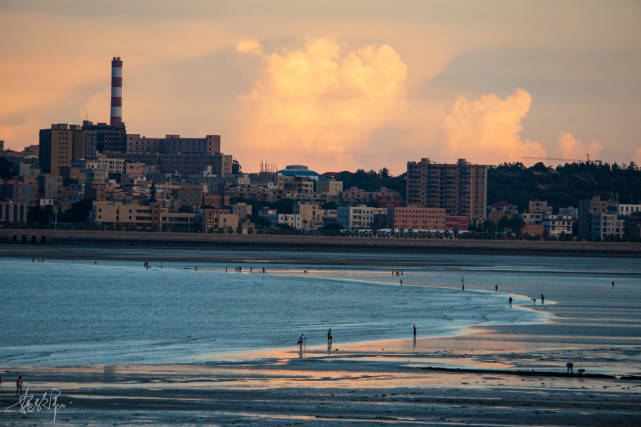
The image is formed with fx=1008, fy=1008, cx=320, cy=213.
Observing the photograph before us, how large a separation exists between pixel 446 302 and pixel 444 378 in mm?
34999

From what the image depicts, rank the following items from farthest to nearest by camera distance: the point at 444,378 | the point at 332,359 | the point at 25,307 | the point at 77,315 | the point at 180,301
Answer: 1. the point at 180,301
2. the point at 25,307
3. the point at 77,315
4. the point at 332,359
5. the point at 444,378

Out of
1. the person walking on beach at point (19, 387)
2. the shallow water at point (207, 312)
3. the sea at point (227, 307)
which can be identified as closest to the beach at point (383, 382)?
the person walking on beach at point (19, 387)

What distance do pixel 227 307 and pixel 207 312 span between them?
4.01m

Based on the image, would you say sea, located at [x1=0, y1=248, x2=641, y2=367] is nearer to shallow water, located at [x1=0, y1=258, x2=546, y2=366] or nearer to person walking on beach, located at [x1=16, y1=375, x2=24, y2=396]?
shallow water, located at [x1=0, y1=258, x2=546, y2=366]

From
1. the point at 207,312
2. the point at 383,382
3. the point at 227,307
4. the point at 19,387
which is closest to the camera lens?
the point at 19,387

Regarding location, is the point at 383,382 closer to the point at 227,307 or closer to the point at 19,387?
the point at 19,387

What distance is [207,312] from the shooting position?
2721 inches

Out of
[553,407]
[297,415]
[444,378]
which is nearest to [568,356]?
[444,378]

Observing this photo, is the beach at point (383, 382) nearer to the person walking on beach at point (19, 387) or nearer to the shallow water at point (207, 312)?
the person walking on beach at point (19, 387)

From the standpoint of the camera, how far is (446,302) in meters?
75.2

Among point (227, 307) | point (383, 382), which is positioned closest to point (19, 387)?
point (383, 382)

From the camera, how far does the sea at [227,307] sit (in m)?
50.0

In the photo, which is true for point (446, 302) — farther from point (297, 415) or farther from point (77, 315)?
point (297, 415)

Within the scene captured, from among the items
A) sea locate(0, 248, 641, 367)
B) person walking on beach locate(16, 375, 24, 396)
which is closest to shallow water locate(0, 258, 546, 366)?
sea locate(0, 248, 641, 367)
